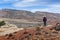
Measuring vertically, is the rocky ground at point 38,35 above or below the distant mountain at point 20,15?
above

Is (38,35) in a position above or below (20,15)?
above

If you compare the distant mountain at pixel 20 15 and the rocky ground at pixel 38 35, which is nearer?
the rocky ground at pixel 38 35

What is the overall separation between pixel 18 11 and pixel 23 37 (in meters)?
121

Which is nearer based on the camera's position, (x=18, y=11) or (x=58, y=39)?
(x=58, y=39)

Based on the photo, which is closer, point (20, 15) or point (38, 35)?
point (38, 35)

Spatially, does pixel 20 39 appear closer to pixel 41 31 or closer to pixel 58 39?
pixel 41 31

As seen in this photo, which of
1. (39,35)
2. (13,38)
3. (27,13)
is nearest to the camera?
(39,35)

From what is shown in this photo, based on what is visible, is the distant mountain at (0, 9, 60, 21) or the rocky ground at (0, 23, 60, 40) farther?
the distant mountain at (0, 9, 60, 21)

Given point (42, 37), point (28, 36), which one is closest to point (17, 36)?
point (28, 36)

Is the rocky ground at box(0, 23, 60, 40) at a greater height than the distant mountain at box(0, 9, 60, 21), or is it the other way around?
the rocky ground at box(0, 23, 60, 40)

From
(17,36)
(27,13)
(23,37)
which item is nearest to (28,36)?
(23,37)

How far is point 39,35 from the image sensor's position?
1817 cm

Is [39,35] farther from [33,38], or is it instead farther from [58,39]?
[58,39]

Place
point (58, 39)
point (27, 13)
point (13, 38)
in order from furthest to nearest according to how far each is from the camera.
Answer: point (27, 13) → point (13, 38) → point (58, 39)
